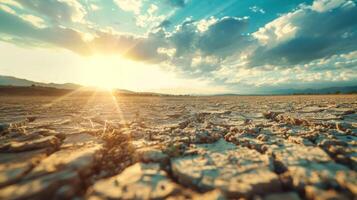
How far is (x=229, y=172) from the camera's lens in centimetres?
151

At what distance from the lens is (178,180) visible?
146 centimetres

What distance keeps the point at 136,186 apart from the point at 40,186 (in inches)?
23.6

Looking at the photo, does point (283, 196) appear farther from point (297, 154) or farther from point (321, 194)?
point (297, 154)

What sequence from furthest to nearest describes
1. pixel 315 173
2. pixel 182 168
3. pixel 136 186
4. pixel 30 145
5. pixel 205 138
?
pixel 205 138 → pixel 30 145 → pixel 182 168 → pixel 315 173 → pixel 136 186

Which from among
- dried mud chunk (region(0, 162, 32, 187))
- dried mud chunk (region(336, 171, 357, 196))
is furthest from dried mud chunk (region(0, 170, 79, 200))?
dried mud chunk (region(336, 171, 357, 196))

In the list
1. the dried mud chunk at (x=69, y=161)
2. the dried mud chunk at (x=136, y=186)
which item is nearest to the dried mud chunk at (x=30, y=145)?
the dried mud chunk at (x=69, y=161)

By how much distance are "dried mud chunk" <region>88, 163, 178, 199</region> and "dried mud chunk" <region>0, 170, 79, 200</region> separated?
0.19 meters

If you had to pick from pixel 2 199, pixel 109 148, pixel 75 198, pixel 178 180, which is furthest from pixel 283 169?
pixel 2 199

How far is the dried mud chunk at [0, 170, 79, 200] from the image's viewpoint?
3.97 ft

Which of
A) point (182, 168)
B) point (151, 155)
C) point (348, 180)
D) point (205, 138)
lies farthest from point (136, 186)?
point (348, 180)

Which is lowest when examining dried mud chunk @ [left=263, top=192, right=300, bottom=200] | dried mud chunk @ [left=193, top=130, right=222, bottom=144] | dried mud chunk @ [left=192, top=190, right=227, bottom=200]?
dried mud chunk @ [left=263, top=192, right=300, bottom=200]

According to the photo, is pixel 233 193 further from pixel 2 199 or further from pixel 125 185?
pixel 2 199

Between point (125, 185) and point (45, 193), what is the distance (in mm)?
473

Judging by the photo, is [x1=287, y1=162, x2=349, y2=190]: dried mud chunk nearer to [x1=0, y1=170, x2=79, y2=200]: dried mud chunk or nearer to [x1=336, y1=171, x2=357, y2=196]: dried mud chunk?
[x1=336, y1=171, x2=357, y2=196]: dried mud chunk
